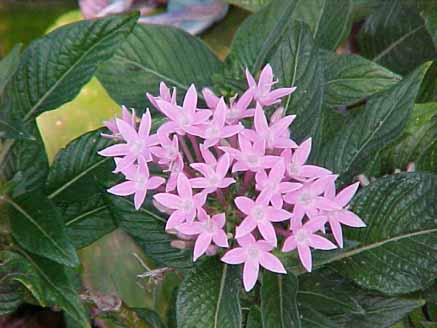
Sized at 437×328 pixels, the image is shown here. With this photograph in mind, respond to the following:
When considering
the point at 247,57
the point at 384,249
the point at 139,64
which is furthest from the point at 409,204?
the point at 139,64

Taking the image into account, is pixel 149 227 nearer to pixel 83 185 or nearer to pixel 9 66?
pixel 83 185

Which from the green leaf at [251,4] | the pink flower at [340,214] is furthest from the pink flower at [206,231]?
the green leaf at [251,4]

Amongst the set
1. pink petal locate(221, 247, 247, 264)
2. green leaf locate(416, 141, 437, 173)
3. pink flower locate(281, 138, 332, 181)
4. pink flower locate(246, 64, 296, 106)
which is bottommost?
green leaf locate(416, 141, 437, 173)

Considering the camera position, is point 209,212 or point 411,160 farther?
point 411,160

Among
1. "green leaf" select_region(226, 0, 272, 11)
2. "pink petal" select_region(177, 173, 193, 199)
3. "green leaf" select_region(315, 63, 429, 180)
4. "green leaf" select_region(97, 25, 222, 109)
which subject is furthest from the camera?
"green leaf" select_region(226, 0, 272, 11)

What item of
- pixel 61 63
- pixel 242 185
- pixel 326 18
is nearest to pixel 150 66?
pixel 61 63

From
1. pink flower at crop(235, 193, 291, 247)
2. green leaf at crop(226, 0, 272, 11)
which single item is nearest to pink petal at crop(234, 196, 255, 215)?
pink flower at crop(235, 193, 291, 247)

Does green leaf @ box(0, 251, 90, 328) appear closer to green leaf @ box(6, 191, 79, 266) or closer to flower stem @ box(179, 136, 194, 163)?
green leaf @ box(6, 191, 79, 266)

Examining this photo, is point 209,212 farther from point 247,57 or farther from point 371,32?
point 371,32
